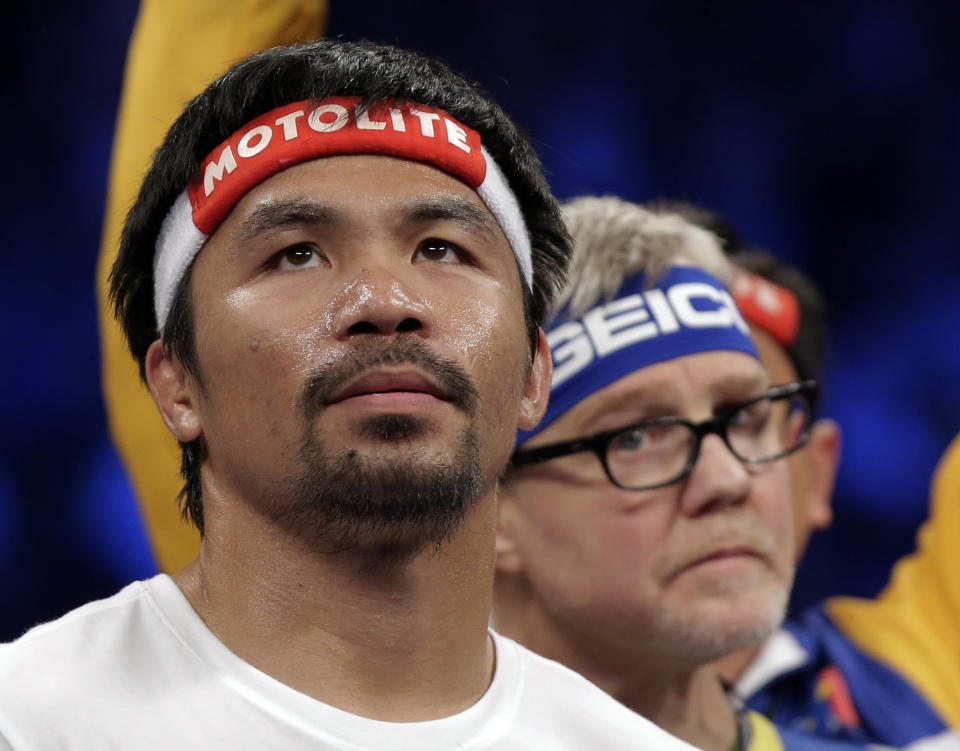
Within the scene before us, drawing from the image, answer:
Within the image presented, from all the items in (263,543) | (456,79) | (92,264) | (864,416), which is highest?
(456,79)

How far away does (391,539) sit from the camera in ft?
5.17

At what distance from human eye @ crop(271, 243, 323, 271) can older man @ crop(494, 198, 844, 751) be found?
0.86 m

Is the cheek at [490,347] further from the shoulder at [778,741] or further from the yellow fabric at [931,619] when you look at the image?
the yellow fabric at [931,619]

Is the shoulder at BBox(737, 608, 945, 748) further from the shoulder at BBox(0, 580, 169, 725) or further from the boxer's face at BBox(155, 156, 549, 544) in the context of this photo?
the shoulder at BBox(0, 580, 169, 725)

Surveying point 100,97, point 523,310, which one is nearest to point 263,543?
point 523,310

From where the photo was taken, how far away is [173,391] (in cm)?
172

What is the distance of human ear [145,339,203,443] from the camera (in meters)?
1.69

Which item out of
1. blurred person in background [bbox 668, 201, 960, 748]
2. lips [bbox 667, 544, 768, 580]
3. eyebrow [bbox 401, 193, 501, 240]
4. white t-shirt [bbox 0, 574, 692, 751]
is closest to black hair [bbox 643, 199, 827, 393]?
blurred person in background [bbox 668, 201, 960, 748]

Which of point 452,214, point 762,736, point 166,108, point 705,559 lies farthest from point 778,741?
point 166,108

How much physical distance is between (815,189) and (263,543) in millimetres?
3312

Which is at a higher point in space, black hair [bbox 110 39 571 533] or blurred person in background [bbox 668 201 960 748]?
black hair [bbox 110 39 571 533]

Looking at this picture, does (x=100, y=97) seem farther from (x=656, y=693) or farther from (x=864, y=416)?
(x=864, y=416)

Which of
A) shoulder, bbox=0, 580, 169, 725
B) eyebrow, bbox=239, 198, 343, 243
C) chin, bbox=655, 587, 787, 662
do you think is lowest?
chin, bbox=655, 587, 787, 662

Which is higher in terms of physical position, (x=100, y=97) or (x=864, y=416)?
(x=100, y=97)
